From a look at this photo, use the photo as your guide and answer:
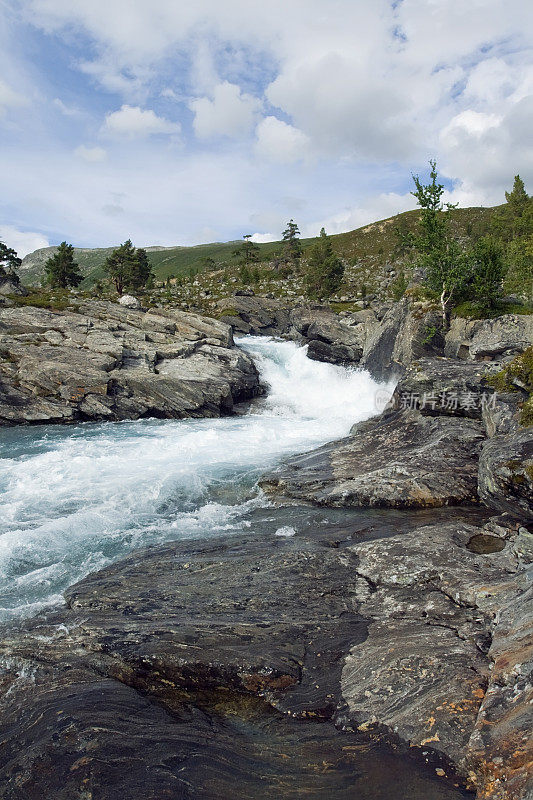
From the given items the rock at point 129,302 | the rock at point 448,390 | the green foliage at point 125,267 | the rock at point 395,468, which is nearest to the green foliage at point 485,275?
the rock at point 448,390

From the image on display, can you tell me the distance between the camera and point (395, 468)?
16094 mm

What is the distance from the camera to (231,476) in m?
20.3

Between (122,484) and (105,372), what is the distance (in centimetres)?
2066

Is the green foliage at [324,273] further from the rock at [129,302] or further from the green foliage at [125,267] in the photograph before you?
the rock at [129,302]

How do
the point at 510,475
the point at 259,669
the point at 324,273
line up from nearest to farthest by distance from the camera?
the point at 259,669 → the point at 510,475 → the point at 324,273

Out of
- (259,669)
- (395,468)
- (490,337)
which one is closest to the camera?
(259,669)

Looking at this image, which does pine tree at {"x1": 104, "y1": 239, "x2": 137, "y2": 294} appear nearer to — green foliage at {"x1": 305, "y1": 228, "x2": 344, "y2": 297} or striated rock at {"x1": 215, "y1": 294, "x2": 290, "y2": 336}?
striated rock at {"x1": 215, "y1": 294, "x2": 290, "y2": 336}

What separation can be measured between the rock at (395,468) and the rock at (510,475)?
2068 mm

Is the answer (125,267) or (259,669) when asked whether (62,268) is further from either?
(259,669)

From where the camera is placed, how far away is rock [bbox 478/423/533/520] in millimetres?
11141

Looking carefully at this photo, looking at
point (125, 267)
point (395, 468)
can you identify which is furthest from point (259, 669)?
point (125, 267)

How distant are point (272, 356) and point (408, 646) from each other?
158 feet

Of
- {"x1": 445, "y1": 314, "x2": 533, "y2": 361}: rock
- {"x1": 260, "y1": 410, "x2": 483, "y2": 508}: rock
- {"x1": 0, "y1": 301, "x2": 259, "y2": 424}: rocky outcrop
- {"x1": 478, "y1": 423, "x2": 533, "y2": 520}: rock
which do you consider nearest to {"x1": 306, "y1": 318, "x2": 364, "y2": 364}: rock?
{"x1": 0, "y1": 301, "x2": 259, "y2": 424}: rocky outcrop

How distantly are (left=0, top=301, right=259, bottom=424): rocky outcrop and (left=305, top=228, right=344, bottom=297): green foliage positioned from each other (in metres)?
51.1
